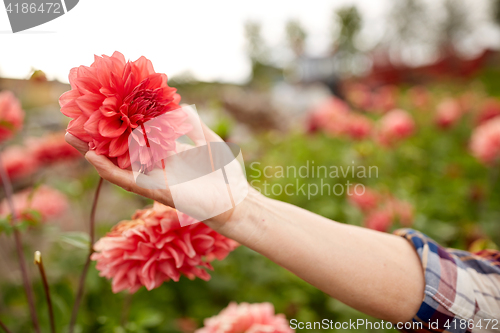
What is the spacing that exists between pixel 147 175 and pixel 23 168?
1.53 metres

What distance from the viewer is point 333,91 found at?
8312 mm

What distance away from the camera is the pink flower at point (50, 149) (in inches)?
66.4

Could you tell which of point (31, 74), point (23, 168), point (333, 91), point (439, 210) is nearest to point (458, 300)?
point (31, 74)

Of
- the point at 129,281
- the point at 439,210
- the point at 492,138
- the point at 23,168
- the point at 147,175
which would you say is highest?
the point at 147,175

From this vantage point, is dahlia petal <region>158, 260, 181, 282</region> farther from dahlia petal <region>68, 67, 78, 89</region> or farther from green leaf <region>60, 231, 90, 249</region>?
dahlia petal <region>68, 67, 78, 89</region>

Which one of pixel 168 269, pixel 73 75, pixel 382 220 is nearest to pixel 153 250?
pixel 168 269

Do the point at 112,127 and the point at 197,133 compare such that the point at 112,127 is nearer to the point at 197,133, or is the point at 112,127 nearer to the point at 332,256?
the point at 197,133

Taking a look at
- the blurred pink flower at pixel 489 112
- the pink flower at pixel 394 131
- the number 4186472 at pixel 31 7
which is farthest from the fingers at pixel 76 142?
the blurred pink flower at pixel 489 112

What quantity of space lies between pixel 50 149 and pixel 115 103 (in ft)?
4.79

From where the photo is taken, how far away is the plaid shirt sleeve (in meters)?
0.70

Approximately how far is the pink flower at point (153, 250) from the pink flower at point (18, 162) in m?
1.39

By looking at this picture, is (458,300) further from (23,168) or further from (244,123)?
(244,123)

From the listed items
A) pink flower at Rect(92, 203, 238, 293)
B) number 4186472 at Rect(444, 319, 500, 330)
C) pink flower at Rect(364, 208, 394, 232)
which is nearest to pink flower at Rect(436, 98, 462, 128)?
pink flower at Rect(364, 208, 394, 232)

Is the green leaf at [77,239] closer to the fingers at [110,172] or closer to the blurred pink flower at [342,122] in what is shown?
the fingers at [110,172]
